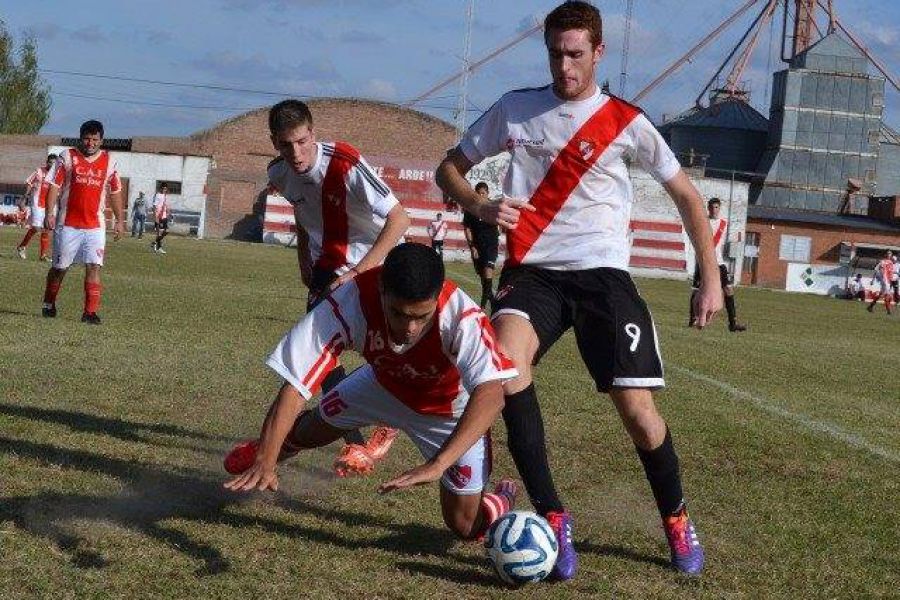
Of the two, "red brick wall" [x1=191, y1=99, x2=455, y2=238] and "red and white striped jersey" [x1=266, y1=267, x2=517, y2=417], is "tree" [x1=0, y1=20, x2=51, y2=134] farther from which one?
→ "red and white striped jersey" [x1=266, y1=267, x2=517, y2=417]

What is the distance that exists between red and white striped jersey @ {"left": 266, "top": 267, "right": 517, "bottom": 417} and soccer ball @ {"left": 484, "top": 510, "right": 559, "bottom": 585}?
582 millimetres

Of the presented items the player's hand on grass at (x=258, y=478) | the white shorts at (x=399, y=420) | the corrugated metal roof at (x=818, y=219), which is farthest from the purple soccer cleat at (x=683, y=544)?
the corrugated metal roof at (x=818, y=219)

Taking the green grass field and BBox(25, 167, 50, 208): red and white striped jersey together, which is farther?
BBox(25, 167, 50, 208): red and white striped jersey

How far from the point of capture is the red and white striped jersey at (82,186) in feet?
46.7

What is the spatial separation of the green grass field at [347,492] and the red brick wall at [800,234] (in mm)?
49949

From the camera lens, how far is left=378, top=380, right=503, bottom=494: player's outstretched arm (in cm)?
437

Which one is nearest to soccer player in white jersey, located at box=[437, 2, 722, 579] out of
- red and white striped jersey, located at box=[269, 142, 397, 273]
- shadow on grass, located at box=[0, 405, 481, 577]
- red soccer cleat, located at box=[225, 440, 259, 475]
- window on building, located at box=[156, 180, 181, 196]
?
shadow on grass, located at box=[0, 405, 481, 577]

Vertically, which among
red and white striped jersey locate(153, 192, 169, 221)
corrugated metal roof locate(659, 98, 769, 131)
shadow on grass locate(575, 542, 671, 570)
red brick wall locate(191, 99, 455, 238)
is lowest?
shadow on grass locate(575, 542, 671, 570)

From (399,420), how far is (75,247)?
30.7ft

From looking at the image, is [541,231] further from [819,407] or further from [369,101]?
[369,101]

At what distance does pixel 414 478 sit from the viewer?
4.27 meters

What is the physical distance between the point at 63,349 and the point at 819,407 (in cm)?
644

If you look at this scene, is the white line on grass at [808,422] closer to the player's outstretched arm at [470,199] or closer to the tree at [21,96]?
the player's outstretched arm at [470,199]

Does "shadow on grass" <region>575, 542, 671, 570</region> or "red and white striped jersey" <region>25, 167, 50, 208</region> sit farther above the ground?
"red and white striped jersey" <region>25, 167, 50, 208</region>
